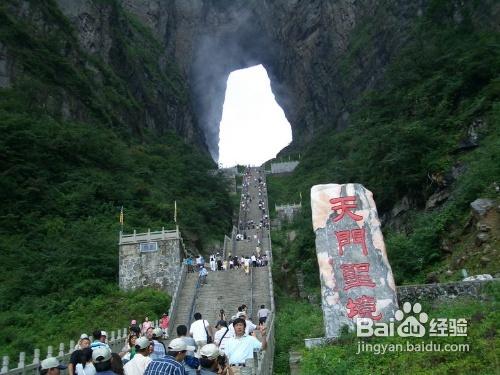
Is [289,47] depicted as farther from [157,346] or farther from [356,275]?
[157,346]

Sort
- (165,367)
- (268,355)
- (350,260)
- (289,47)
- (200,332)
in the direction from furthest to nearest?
(289,47)
(350,260)
(268,355)
(200,332)
(165,367)

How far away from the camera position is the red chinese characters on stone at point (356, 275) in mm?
8828

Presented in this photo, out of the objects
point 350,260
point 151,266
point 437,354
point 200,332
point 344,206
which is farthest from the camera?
point 151,266

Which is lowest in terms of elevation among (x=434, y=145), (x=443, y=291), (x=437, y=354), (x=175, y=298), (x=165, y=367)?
(x=437, y=354)

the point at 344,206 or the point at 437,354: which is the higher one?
the point at 344,206

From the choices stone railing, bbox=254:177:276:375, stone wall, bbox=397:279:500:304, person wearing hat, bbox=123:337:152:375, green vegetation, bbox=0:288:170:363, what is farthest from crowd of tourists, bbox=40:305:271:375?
green vegetation, bbox=0:288:170:363

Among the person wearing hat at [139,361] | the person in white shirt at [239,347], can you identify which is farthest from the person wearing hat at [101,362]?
the person in white shirt at [239,347]

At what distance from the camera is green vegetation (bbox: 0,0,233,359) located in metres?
16.8

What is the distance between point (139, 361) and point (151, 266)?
49.7 feet

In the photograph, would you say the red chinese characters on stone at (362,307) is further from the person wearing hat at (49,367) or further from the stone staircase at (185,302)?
the stone staircase at (185,302)

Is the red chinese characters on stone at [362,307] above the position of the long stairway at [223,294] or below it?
below

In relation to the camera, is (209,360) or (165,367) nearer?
(165,367)

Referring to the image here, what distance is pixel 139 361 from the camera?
4965 millimetres

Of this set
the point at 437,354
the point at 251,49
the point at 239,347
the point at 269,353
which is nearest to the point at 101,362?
the point at 239,347
